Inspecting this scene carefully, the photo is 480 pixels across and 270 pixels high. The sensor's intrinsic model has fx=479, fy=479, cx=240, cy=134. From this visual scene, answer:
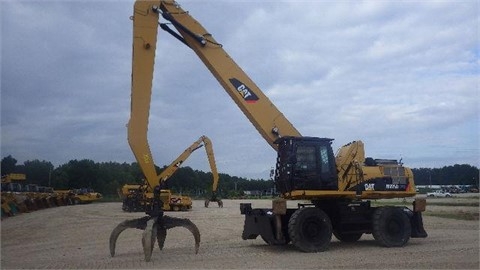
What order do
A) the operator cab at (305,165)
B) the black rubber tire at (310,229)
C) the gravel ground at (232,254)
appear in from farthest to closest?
1. the operator cab at (305,165)
2. the black rubber tire at (310,229)
3. the gravel ground at (232,254)

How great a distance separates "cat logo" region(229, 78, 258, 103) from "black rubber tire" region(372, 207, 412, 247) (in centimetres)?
525

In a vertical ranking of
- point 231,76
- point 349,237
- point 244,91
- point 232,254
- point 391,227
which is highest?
point 231,76

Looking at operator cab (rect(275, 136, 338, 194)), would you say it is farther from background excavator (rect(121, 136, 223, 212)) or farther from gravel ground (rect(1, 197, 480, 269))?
background excavator (rect(121, 136, 223, 212))

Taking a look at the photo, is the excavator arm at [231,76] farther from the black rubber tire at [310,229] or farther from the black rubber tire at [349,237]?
the black rubber tire at [349,237]

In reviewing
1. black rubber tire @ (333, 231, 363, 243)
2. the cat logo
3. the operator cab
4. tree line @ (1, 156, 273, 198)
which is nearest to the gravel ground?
black rubber tire @ (333, 231, 363, 243)

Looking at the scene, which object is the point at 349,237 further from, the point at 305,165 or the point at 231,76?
the point at 231,76

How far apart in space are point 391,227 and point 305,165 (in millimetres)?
3507

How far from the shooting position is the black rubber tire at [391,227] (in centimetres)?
1457

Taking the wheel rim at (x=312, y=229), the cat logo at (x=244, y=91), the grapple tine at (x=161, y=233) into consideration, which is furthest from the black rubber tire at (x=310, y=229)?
the cat logo at (x=244, y=91)

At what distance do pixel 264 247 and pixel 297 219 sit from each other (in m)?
1.67

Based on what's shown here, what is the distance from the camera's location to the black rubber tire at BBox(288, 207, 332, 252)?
1330cm

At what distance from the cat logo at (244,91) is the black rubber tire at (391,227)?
17.2 feet

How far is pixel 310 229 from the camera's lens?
13.7 metres

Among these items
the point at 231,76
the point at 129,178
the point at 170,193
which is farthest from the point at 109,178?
the point at 231,76
